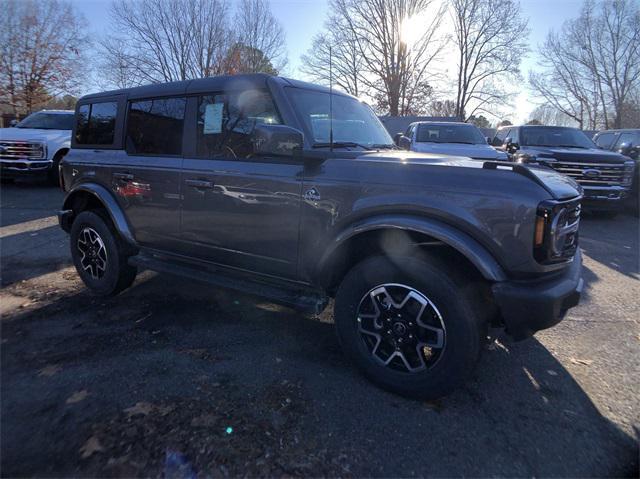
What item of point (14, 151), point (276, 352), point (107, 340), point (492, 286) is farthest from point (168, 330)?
point (14, 151)

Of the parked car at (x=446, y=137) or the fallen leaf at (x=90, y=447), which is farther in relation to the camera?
the parked car at (x=446, y=137)

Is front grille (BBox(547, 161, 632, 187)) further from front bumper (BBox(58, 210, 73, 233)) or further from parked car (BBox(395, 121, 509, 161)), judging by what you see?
front bumper (BBox(58, 210, 73, 233))

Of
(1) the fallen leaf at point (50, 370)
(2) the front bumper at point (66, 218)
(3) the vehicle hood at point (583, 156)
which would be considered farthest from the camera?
(3) the vehicle hood at point (583, 156)

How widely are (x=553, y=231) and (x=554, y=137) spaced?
8737 mm

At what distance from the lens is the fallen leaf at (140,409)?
2.38 meters

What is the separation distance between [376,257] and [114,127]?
310 centimetres

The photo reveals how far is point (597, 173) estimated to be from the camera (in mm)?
8375

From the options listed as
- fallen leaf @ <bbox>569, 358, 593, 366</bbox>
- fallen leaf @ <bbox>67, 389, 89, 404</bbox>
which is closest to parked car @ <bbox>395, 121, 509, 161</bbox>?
fallen leaf @ <bbox>569, 358, 593, 366</bbox>

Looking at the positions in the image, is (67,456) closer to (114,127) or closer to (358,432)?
(358,432)

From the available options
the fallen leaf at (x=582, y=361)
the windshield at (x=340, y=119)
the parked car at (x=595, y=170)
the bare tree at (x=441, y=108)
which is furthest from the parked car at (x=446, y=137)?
the bare tree at (x=441, y=108)

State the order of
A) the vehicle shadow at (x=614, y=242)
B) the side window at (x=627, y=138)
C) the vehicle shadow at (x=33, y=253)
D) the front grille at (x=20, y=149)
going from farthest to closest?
1. the front grille at (x=20, y=149)
2. the side window at (x=627, y=138)
3. the vehicle shadow at (x=614, y=242)
4. the vehicle shadow at (x=33, y=253)

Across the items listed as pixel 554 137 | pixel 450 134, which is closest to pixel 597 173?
pixel 554 137

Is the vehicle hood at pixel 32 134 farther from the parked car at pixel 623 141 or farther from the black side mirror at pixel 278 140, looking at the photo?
the parked car at pixel 623 141

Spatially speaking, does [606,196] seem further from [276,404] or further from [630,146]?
[276,404]
